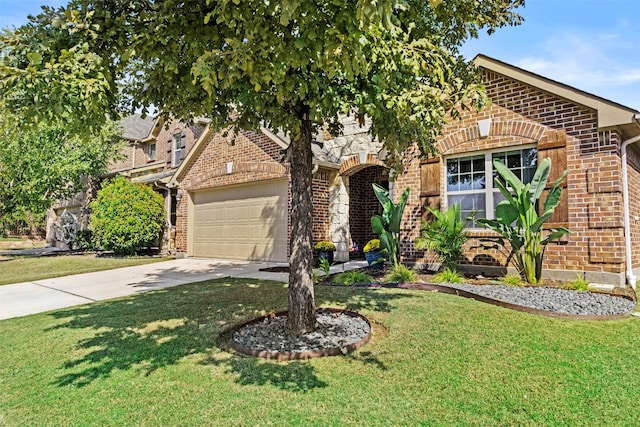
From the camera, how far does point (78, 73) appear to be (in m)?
3.17

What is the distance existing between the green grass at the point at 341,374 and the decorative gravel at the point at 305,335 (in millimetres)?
232

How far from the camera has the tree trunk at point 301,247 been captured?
14.7 feet

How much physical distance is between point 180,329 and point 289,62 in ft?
11.6

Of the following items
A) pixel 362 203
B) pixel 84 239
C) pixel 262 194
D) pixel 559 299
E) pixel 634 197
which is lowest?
pixel 559 299

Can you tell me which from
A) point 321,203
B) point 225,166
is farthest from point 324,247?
point 225,166

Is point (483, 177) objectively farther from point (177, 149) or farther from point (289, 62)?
point (177, 149)

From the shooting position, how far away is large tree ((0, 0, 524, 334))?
279cm

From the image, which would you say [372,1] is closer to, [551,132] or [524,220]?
[524,220]

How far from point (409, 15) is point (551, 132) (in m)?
5.41

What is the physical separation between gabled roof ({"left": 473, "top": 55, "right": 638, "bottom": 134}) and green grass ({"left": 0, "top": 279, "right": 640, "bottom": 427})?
155 inches

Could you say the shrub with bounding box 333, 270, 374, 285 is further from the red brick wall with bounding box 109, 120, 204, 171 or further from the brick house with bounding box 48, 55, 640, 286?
the red brick wall with bounding box 109, 120, 204, 171

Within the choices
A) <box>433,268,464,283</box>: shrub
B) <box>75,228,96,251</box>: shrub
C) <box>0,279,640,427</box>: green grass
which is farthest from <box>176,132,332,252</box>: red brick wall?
<box>75,228,96,251</box>: shrub

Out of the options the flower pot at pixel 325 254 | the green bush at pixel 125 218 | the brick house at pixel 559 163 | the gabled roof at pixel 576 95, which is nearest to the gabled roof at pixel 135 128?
the green bush at pixel 125 218

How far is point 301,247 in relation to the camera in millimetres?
4484
